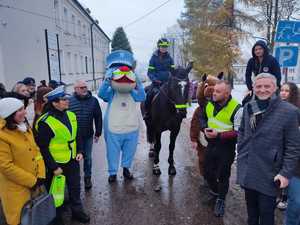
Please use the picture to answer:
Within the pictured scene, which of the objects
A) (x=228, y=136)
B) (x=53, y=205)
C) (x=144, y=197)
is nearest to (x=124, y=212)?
(x=144, y=197)

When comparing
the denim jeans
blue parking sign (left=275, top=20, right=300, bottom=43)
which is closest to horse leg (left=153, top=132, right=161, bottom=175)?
the denim jeans

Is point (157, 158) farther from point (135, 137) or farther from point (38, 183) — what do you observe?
point (38, 183)

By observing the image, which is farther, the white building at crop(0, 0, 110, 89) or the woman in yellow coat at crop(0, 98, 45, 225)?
the white building at crop(0, 0, 110, 89)

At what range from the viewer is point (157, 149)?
5152 mm

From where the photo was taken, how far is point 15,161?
8.62 feet

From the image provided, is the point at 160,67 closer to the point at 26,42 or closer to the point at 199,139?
the point at 199,139

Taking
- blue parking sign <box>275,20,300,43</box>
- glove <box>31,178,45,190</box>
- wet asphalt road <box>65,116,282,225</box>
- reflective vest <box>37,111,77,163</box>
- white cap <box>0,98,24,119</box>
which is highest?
blue parking sign <box>275,20,300,43</box>

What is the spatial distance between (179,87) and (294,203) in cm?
249

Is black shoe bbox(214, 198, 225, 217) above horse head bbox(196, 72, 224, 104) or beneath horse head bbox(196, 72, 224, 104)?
beneath

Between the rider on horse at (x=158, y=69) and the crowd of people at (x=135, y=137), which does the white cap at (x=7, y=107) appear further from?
the rider on horse at (x=158, y=69)

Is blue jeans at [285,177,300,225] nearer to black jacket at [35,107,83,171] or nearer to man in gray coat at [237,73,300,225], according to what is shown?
man in gray coat at [237,73,300,225]

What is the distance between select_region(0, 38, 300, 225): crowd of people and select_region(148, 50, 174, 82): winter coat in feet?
2.83

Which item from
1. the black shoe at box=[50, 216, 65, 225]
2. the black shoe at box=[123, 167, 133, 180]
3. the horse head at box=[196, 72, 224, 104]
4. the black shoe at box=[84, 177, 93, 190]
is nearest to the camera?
the black shoe at box=[50, 216, 65, 225]

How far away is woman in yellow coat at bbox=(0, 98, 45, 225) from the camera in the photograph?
2520mm
